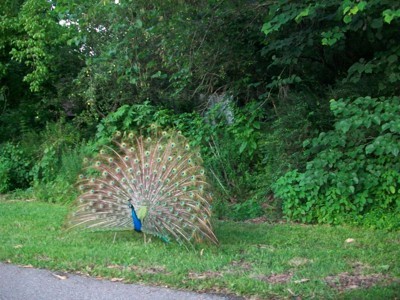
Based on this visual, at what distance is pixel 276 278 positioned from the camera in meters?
6.41

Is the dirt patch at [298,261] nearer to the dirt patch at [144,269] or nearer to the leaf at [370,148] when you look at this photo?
the dirt patch at [144,269]

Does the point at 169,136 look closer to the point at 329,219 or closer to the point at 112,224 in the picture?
the point at 112,224

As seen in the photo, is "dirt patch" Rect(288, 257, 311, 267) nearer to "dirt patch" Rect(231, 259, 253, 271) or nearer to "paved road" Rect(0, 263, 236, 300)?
"dirt patch" Rect(231, 259, 253, 271)

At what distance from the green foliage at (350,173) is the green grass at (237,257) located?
1.46 ft

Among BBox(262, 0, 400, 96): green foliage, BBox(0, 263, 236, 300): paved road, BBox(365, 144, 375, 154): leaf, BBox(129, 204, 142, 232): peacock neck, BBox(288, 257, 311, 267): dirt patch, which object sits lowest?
BBox(0, 263, 236, 300): paved road

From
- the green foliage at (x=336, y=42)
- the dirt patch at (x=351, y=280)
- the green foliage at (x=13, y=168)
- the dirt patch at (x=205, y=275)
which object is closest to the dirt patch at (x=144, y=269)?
the dirt patch at (x=205, y=275)

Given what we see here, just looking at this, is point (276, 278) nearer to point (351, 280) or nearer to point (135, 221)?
point (351, 280)

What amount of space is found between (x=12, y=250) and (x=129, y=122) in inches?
256

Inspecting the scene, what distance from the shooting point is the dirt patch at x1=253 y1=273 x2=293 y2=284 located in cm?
629

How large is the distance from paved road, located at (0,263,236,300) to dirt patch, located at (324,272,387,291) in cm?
124

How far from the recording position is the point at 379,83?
1027 cm

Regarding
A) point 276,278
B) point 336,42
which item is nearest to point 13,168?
point 336,42

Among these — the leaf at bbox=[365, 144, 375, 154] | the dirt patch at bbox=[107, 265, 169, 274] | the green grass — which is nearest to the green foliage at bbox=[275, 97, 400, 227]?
the leaf at bbox=[365, 144, 375, 154]

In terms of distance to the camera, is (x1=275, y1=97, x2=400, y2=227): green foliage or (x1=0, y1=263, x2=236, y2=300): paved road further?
(x1=275, y1=97, x2=400, y2=227): green foliage
